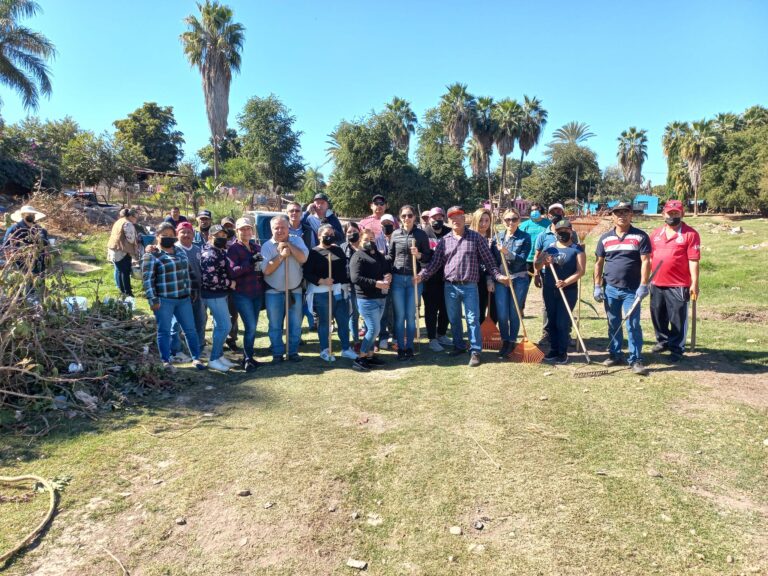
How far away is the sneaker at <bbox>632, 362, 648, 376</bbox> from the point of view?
5523 millimetres

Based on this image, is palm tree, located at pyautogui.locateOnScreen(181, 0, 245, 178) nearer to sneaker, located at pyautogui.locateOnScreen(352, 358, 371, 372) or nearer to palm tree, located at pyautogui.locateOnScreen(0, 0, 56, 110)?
palm tree, located at pyautogui.locateOnScreen(0, 0, 56, 110)

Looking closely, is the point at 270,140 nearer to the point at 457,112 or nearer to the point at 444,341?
the point at 457,112

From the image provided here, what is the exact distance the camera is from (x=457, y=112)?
42.5 m

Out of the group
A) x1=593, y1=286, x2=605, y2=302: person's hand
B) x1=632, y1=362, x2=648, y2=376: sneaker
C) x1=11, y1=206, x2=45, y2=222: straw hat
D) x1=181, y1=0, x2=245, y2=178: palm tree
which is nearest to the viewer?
x1=632, y1=362, x2=648, y2=376: sneaker

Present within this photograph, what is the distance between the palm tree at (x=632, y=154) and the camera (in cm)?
6025

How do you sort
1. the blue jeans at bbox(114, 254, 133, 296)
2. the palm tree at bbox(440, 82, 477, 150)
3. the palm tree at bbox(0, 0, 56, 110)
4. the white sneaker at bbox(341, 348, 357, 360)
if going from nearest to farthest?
1. the white sneaker at bbox(341, 348, 357, 360)
2. the blue jeans at bbox(114, 254, 133, 296)
3. the palm tree at bbox(0, 0, 56, 110)
4. the palm tree at bbox(440, 82, 477, 150)

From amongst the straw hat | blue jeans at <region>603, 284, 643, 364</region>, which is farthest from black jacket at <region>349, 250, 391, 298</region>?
the straw hat

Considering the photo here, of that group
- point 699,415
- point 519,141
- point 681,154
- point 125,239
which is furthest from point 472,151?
point 699,415

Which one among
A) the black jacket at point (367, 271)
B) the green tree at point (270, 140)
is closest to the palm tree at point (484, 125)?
the green tree at point (270, 140)

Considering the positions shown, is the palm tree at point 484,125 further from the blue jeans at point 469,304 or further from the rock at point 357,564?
the rock at point 357,564

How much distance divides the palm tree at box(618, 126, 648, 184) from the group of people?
62.7 m

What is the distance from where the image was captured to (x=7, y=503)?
3.26 meters

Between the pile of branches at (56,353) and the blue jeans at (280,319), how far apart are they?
1.43 meters

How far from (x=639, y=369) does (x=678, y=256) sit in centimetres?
167
